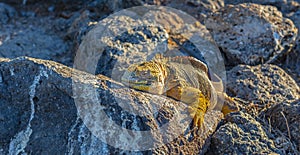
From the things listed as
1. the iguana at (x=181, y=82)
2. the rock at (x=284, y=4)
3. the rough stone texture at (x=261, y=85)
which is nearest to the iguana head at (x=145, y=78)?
the iguana at (x=181, y=82)

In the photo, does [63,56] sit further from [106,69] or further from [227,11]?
[227,11]

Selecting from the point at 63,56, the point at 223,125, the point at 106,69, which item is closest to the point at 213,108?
the point at 223,125

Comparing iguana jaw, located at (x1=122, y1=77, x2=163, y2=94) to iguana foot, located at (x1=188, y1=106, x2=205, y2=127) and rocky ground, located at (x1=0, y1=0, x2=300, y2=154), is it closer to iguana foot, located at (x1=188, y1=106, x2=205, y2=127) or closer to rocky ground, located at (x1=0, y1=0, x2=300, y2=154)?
rocky ground, located at (x1=0, y1=0, x2=300, y2=154)

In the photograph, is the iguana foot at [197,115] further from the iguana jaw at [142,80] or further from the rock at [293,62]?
A: the rock at [293,62]

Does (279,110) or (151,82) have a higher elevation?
(151,82)

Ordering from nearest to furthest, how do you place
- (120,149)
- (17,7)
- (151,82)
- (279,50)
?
(120,149) < (151,82) < (279,50) < (17,7)

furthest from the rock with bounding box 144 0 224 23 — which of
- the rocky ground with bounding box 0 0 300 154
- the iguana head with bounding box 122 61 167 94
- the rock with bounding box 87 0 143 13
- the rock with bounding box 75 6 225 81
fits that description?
the iguana head with bounding box 122 61 167 94

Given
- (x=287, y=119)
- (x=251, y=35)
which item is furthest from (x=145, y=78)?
(x=251, y=35)
